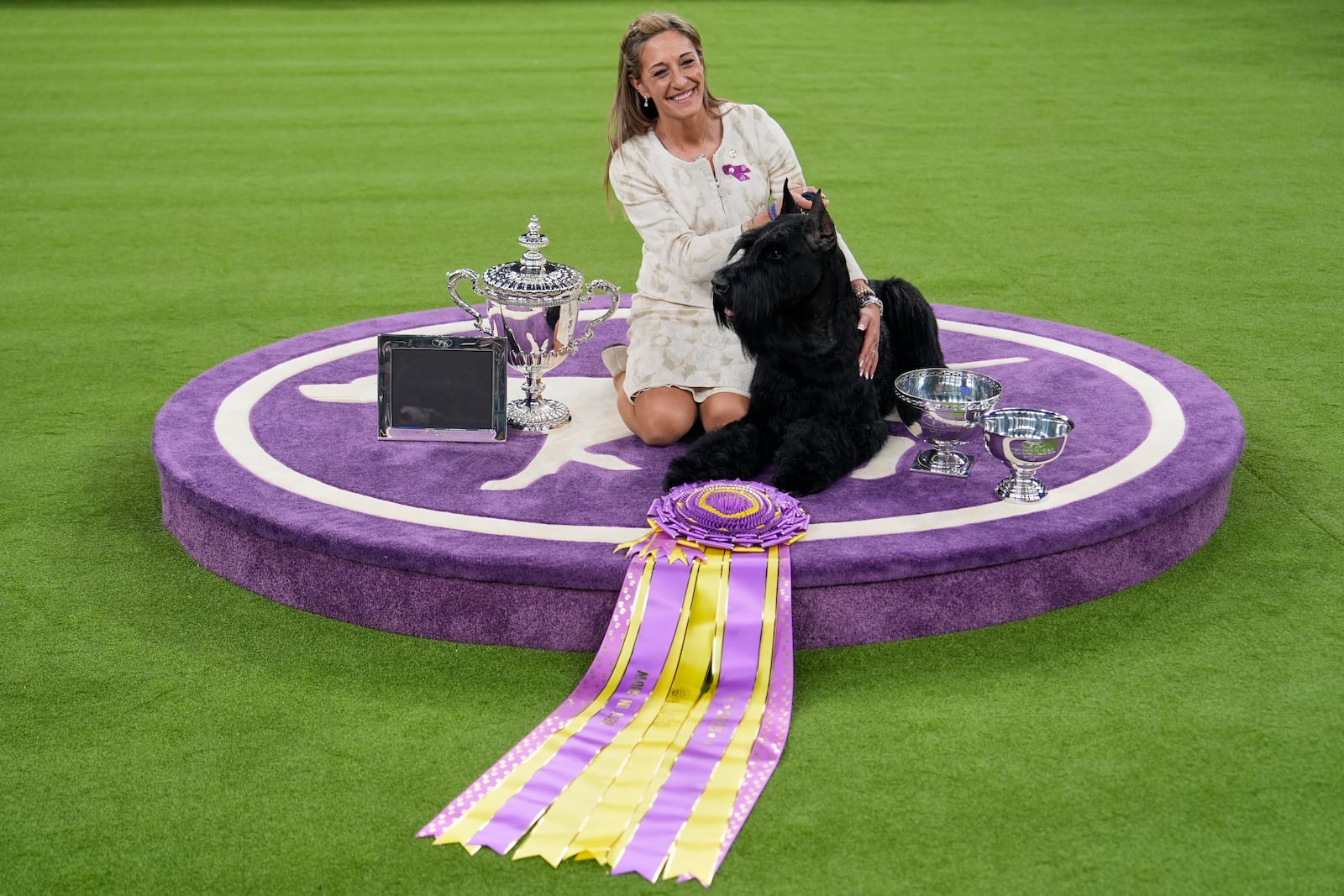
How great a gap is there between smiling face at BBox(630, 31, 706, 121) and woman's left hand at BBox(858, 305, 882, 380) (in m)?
0.67

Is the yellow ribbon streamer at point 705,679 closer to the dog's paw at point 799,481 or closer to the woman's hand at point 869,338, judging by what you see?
the dog's paw at point 799,481

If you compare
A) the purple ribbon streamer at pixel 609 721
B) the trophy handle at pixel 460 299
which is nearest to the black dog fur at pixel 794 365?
the purple ribbon streamer at pixel 609 721

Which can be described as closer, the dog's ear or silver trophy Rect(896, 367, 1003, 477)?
the dog's ear

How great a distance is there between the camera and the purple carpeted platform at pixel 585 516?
10.0 feet

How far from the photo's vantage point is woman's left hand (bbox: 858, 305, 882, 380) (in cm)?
357

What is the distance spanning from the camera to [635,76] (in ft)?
12.2

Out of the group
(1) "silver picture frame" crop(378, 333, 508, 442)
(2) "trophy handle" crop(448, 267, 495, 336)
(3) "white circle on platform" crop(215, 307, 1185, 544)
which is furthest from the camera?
(2) "trophy handle" crop(448, 267, 495, 336)

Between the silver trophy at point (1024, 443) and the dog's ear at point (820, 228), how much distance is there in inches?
22.0

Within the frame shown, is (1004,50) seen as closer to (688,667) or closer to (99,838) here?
(688,667)

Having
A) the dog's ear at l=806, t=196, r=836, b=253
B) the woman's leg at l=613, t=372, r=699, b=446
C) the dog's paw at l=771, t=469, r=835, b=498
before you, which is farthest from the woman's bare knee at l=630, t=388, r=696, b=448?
the dog's ear at l=806, t=196, r=836, b=253

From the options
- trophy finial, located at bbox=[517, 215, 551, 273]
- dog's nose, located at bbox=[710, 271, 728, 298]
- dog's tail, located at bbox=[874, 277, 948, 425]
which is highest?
dog's nose, located at bbox=[710, 271, 728, 298]

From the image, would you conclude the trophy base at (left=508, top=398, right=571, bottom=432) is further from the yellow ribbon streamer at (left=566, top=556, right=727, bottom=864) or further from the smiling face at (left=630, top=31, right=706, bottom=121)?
the yellow ribbon streamer at (left=566, top=556, right=727, bottom=864)

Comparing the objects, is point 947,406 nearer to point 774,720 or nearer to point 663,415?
point 663,415

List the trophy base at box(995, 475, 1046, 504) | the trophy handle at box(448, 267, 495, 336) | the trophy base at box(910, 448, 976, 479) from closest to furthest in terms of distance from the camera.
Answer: the trophy base at box(995, 475, 1046, 504), the trophy base at box(910, 448, 976, 479), the trophy handle at box(448, 267, 495, 336)
